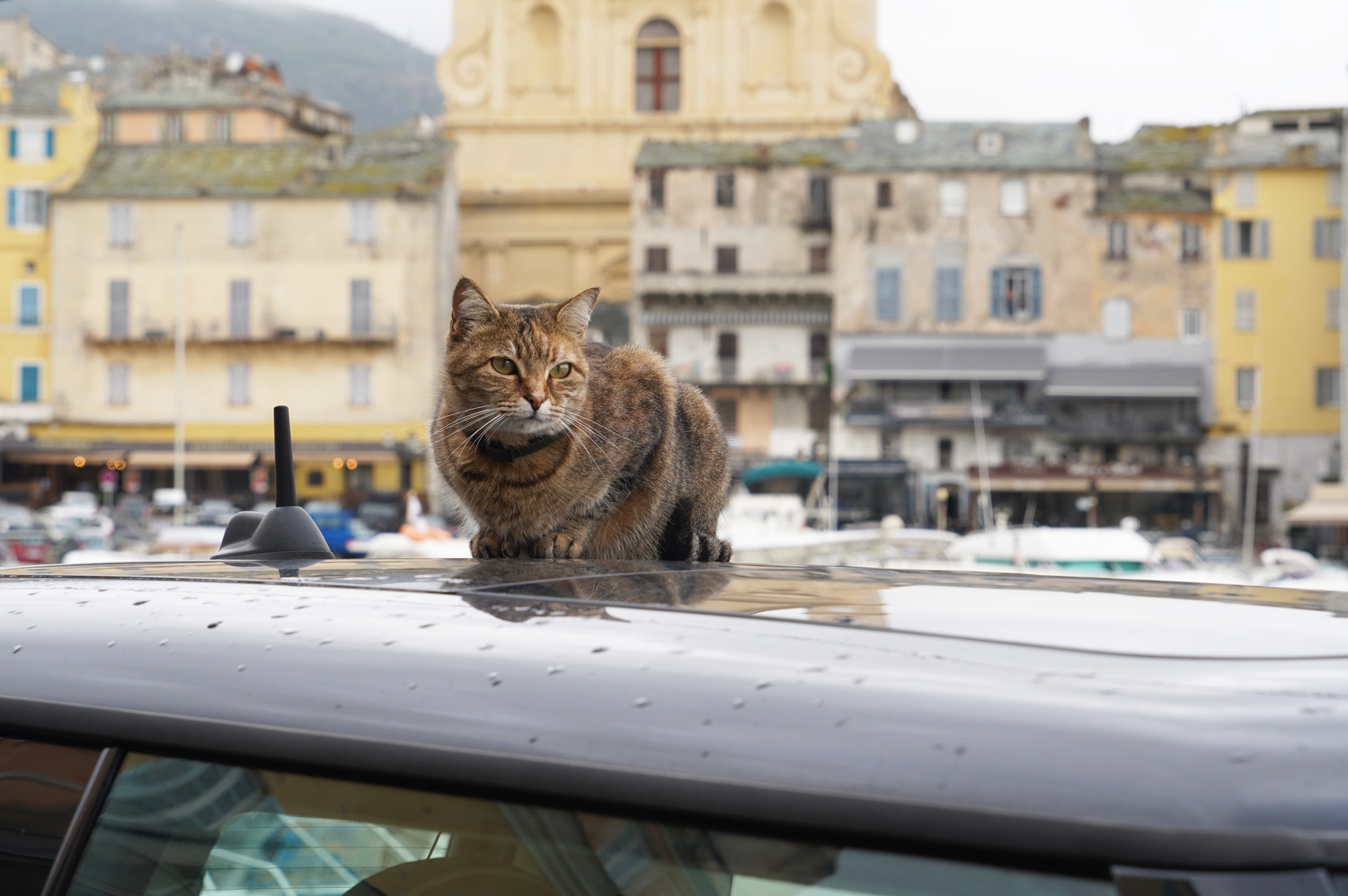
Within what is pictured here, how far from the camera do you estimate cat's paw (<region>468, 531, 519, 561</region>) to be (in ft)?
9.81

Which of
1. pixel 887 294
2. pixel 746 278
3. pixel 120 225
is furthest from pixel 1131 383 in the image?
pixel 120 225

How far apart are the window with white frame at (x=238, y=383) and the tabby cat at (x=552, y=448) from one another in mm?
46479

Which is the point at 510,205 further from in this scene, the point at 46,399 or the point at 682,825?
the point at 682,825

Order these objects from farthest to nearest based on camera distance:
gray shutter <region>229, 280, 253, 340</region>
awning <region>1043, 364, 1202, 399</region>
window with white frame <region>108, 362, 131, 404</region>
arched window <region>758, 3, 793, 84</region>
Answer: arched window <region>758, 3, 793, 84</region> < window with white frame <region>108, 362, 131, 404</region> < gray shutter <region>229, 280, 253, 340</region> < awning <region>1043, 364, 1202, 399</region>

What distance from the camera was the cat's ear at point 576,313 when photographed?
3.01 metres

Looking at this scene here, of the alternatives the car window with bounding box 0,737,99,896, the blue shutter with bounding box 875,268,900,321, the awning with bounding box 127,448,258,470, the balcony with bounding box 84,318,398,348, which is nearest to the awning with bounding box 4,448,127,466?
the awning with bounding box 127,448,258,470

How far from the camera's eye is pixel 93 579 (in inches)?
69.8

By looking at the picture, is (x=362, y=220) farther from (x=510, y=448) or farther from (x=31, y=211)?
(x=510, y=448)

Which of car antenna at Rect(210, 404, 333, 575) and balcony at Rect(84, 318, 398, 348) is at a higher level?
balcony at Rect(84, 318, 398, 348)

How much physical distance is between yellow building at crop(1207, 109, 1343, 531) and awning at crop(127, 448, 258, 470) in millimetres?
29846

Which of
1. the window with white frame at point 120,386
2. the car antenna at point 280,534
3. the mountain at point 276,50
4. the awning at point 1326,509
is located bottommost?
the awning at point 1326,509

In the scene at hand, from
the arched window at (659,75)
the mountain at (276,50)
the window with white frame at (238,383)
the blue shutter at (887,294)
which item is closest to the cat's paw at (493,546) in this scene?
the blue shutter at (887,294)

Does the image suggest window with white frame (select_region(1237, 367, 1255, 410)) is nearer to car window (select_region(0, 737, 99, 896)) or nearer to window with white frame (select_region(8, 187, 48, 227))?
window with white frame (select_region(8, 187, 48, 227))

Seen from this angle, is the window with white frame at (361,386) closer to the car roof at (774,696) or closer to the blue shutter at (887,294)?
the blue shutter at (887,294)
